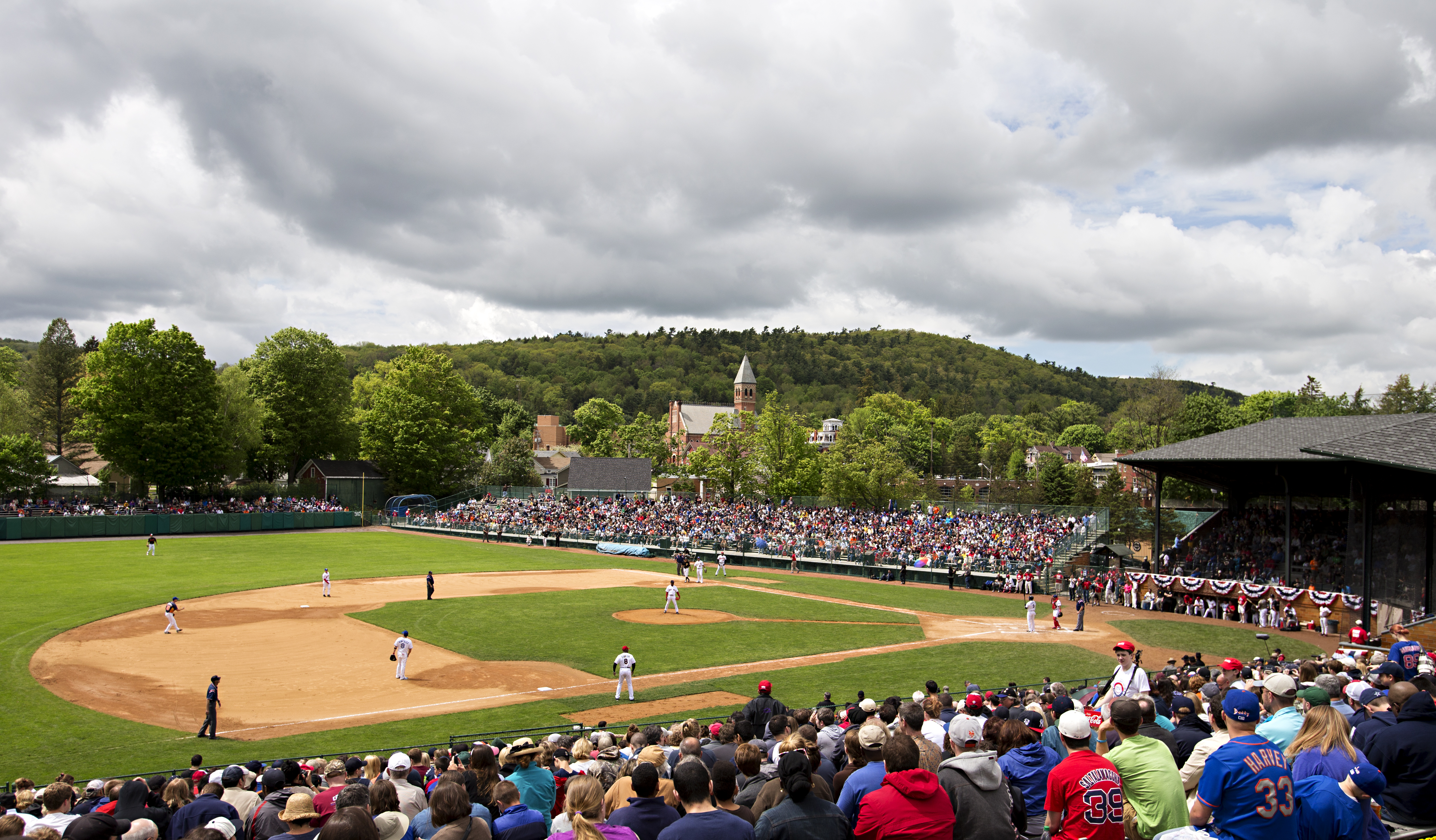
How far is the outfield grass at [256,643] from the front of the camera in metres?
15.3

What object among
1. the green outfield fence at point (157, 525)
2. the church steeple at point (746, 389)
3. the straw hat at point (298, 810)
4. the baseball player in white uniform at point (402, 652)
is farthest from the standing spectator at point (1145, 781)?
the church steeple at point (746, 389)

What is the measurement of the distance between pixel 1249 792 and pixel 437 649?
23367 mm

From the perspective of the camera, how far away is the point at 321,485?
239 ft

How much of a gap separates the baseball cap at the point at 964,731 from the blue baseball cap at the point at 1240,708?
75.7 inches

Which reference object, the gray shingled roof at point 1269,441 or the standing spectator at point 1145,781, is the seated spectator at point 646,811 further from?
the gray shingled roof at point 1269,441

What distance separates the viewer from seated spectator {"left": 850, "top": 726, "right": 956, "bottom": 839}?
16.2ft

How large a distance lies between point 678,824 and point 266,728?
50.7 feet

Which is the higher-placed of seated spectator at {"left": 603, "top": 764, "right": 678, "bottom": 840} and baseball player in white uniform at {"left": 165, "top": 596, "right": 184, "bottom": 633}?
seated spectator at {"left": 603, "top": 764, "right": 678, "bottom": 840}

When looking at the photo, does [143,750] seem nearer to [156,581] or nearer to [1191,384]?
[156,581]

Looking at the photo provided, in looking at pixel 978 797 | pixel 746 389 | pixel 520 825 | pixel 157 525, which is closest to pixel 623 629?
pixel 520 825

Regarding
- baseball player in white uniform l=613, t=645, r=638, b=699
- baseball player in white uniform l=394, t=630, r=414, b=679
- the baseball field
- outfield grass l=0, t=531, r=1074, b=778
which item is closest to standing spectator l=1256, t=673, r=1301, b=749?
the baseball field

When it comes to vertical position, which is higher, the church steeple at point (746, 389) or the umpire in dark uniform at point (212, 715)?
the church steeple at point (746, 389)

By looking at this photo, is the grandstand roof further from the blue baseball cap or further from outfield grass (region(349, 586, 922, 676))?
the blue baseball cap

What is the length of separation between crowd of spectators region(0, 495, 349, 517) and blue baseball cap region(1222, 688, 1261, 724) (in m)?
63.9
